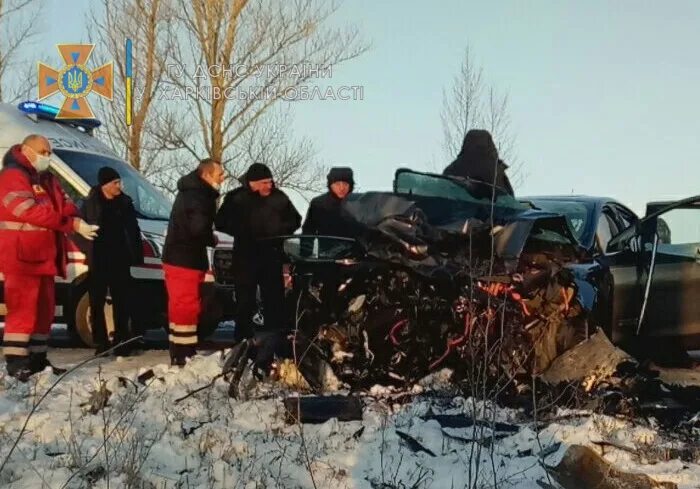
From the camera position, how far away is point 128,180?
351 inches

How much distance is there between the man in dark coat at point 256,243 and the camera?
22.9 feet

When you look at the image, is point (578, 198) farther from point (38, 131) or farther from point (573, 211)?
point (38, 131)

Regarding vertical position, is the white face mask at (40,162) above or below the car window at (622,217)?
above

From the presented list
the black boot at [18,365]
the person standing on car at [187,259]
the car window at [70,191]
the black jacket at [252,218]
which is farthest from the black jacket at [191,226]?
the car window at [70,191]

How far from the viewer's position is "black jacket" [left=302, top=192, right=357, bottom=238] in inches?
246

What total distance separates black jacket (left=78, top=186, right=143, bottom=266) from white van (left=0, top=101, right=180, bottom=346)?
1.08ft

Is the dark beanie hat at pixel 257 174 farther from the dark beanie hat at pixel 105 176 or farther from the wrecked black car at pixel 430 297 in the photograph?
the wrecked black car at pixel 430 297

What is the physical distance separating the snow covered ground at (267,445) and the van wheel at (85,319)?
2.66 m

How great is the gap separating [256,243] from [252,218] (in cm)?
23

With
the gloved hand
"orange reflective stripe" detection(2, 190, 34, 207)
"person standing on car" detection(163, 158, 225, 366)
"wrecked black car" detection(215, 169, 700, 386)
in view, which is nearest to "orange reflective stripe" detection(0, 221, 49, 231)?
"orange reflective stripe" detection(2, 190, 34, 207)

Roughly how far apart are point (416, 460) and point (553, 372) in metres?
1.79

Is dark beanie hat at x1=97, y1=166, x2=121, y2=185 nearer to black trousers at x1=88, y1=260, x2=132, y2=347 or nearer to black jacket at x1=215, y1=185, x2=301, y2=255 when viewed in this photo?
black trousers at x1=88, y1=260, x2=132, y2=347

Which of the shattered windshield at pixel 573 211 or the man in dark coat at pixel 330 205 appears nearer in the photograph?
the man in dark coat at pixel 330 205

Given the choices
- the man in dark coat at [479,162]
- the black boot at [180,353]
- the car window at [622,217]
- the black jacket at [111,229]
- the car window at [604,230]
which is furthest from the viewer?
the car window at [622,217]
